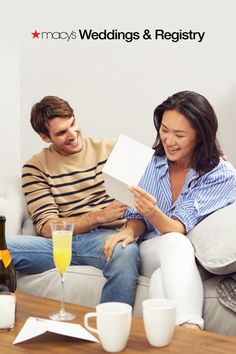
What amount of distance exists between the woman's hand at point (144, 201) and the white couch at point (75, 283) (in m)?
0.18

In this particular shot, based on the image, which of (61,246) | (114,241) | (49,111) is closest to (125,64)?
(49,111)

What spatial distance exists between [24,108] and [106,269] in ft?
5.92

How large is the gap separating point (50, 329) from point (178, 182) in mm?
1037

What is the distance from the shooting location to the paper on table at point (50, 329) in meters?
1.35

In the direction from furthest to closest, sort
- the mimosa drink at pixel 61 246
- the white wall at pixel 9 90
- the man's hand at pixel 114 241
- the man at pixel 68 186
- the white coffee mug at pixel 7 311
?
the white wall at pixel 9 90 → the man at pixel 68 186 → the man's hand at pixel 114 241 → the mimosa drink at pixel 61 246 → the white coffee mug at pixel 7 311

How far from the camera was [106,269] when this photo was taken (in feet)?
6.93

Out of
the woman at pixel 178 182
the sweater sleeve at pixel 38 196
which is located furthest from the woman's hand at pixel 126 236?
the sweater sleeve at pixel 38 196

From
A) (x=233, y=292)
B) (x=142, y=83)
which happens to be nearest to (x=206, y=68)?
(x=142, y=83)

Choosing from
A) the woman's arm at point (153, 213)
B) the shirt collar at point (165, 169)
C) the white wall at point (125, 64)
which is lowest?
the woman's arm at point (153, 213)

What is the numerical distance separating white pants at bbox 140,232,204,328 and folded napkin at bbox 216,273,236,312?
7 cm

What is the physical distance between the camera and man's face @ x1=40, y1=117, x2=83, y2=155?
2480mm

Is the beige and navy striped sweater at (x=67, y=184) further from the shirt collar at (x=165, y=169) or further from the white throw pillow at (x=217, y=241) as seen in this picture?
the white throw pillow at (x=217, y=241)

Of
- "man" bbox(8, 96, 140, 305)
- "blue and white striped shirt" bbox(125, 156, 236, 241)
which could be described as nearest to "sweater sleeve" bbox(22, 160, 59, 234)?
"man" bbox(8, 96, 140, 305)

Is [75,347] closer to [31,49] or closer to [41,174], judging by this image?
[41,174]
